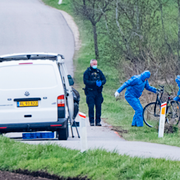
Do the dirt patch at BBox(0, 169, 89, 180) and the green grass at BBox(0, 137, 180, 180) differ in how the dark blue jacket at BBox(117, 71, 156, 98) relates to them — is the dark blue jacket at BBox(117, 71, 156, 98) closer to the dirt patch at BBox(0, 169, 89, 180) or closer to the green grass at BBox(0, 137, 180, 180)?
the green grass at BBox(0, 137, 180, 180)

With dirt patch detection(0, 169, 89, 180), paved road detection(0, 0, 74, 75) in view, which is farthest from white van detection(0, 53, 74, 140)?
paved road detection(0, 0, 74, 75)

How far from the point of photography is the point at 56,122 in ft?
28.3

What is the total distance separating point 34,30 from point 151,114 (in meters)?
22.6

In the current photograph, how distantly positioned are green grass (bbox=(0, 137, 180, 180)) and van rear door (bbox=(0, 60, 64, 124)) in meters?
1.21

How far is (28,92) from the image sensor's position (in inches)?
340

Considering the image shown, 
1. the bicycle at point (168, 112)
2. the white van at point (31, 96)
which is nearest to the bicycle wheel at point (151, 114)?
the bicycle at point (168, 112)

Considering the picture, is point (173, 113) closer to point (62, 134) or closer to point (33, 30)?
point (62, 134)

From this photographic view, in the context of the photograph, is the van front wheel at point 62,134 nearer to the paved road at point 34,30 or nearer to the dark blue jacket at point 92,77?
the dark blue jacket at point 92,77

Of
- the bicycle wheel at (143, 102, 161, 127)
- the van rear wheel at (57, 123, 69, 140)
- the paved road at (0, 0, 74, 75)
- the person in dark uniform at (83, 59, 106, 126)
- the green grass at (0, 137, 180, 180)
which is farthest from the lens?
the paved road at (0, 0, 74, 75)

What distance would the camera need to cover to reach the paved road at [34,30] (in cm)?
2847

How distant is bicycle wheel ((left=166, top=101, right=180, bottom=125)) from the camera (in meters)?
12.0

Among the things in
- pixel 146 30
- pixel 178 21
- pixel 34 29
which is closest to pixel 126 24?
pixel 146 30

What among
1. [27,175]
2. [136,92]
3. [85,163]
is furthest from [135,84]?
[27,175]

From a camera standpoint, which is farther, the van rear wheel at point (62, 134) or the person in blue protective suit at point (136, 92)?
the person in blue protective suit at point (136, 92)
